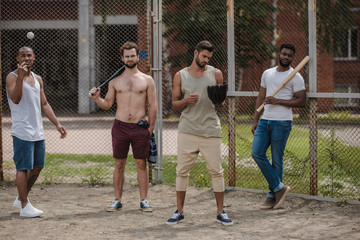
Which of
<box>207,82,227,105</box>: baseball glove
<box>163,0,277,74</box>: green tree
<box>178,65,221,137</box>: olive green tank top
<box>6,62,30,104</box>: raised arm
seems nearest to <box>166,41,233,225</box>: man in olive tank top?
<box>178,65,221,137</box>: olive green tank top

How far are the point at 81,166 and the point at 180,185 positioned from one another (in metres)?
4.41

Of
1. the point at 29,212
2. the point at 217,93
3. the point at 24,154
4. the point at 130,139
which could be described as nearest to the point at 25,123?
the point at 24,154

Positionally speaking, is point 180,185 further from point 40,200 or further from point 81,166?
point 81,166

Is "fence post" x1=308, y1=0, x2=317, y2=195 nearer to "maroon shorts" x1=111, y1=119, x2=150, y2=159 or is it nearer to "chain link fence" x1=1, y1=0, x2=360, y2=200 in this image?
"chain link fence" x1=1, y1=0, x2=360, y2=200

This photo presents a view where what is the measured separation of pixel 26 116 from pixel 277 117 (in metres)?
2.96

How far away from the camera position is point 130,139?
21.5 feet

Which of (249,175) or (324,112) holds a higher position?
(324,112)

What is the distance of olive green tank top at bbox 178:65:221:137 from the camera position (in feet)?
18.9

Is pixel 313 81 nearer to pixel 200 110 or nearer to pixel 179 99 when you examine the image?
pixel 200 110

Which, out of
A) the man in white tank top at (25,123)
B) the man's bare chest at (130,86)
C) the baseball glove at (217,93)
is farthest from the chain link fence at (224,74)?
the man in white tank top at (25,123)

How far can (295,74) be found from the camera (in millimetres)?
6398

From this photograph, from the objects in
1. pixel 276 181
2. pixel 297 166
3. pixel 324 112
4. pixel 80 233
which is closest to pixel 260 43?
pixel 324 112

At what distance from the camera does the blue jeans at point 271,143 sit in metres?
6.43

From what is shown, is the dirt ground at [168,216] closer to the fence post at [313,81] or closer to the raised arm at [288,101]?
the fence post at [313,81]
